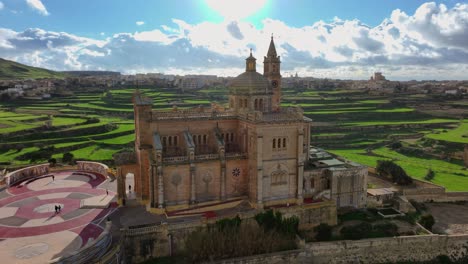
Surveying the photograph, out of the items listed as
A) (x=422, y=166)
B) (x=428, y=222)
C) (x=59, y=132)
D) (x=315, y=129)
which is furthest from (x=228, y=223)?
(x=315, y=129)

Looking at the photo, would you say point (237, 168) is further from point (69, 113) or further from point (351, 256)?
point (69, 113)

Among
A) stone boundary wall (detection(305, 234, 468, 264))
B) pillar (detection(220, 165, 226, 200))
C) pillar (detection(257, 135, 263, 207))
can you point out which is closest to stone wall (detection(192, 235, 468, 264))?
stone boundary wall (detection(305, 234, 468, 264))

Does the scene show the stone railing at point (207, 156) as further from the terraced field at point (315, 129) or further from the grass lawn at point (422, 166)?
the grass lawn at point (422, 166)

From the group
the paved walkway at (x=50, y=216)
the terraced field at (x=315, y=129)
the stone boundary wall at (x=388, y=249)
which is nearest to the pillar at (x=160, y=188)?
the paved walkway at (x=50, y=216)

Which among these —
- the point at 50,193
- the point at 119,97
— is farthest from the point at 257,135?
the point at 119,97

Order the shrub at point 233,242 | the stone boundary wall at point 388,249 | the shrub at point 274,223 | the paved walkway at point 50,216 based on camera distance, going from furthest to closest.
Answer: the stone boundary wall at point 388,249 < the shrub at point 274,223 < the shrub at point 233,242 < the paved walkway at point 50,216

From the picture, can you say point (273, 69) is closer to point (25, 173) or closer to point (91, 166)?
point (91, 166)

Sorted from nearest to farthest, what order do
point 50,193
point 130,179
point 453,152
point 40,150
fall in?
point 50,193 < point 130,179 < point 40,150 < point 453,152
